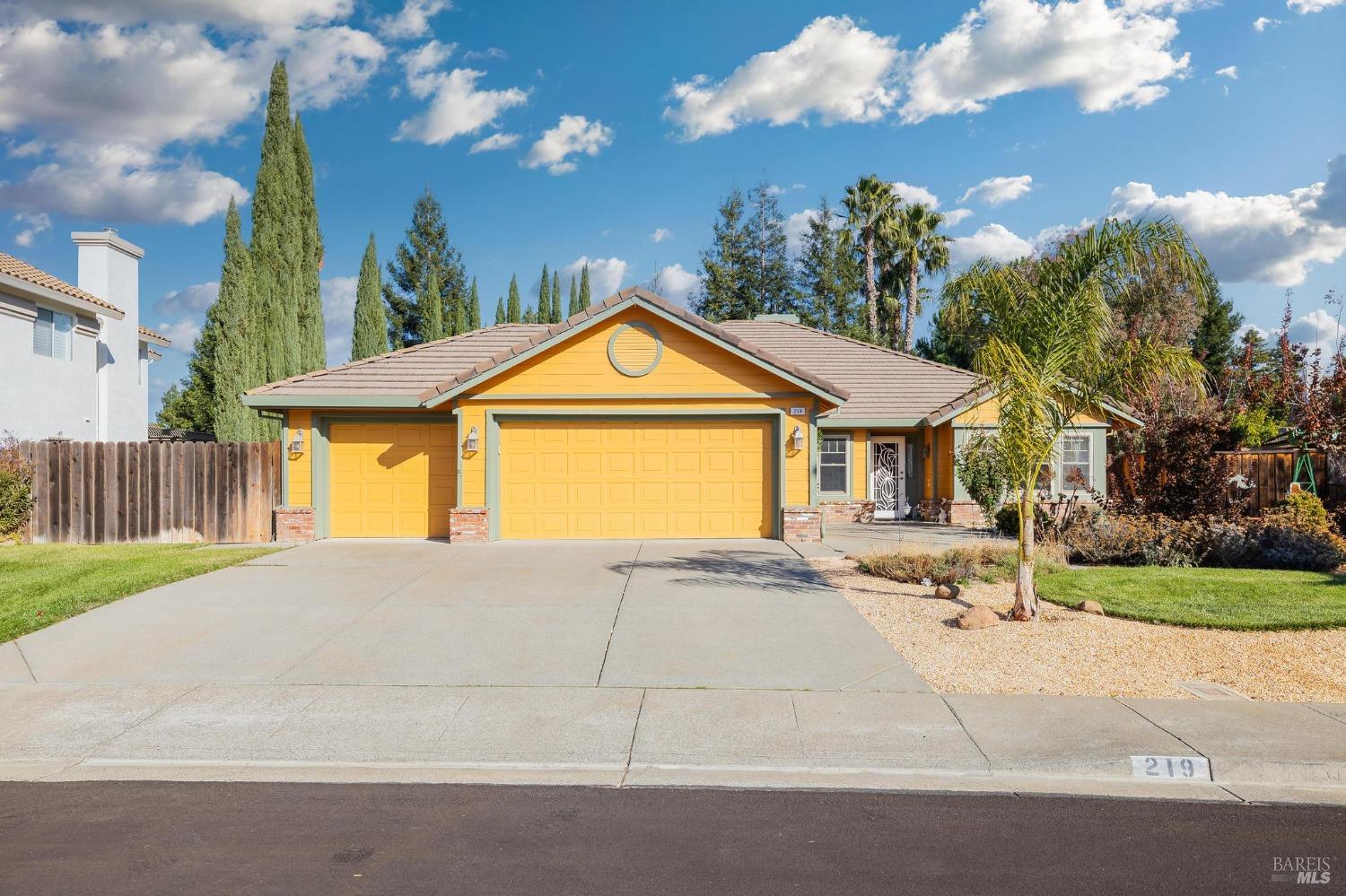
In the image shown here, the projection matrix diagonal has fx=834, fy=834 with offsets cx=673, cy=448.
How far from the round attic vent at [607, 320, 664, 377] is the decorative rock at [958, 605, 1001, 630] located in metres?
8.46

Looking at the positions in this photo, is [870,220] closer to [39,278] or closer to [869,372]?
[869,372]

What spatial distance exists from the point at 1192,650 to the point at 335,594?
31.9ft

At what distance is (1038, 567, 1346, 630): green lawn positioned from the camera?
29.5 feet

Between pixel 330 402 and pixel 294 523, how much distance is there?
2480 mm

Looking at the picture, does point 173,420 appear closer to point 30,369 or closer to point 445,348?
A: point 30,369

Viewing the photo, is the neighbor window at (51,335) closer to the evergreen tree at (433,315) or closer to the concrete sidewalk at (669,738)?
the concrete sidewalk at (669,738)

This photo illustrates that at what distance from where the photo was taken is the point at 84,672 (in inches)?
295

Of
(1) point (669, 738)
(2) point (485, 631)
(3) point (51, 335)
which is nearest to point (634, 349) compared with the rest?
(2) point (485, 631)

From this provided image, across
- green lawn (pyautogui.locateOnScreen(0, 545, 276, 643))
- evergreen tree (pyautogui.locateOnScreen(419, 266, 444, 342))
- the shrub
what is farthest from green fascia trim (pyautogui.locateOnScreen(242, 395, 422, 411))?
evergreen tree (pyautogui.locateOnScreen(419, 266, 444, 342))

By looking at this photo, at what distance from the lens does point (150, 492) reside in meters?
16.2

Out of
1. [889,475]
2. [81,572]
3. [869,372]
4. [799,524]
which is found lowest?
[81,572]

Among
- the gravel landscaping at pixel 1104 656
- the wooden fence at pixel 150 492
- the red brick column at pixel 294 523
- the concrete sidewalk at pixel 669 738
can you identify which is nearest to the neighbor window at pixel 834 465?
the gravel landscaping at pixel 1104 656

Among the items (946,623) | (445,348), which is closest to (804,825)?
(946,623)

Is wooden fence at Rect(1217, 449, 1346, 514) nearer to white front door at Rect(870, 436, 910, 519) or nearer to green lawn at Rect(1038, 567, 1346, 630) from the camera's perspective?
white front door at Rect(870, 436, 910, 519)
